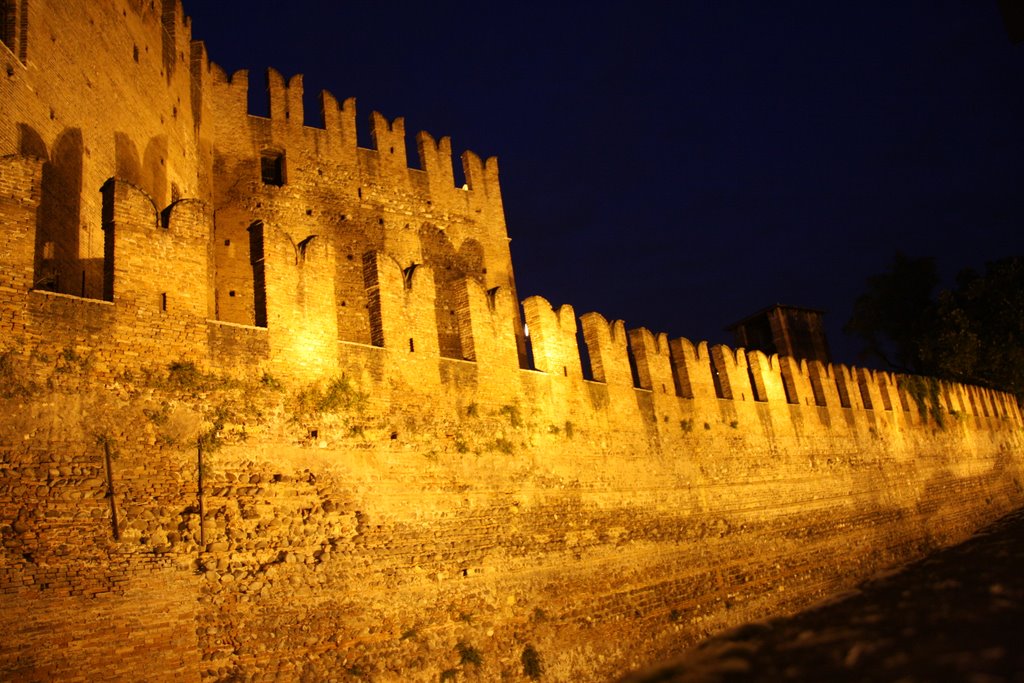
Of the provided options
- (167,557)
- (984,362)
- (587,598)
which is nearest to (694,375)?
(587,598)

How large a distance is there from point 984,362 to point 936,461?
8.40m

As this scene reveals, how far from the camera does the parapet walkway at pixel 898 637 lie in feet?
4.81

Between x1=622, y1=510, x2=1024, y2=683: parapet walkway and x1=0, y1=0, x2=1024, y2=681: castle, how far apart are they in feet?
19.1

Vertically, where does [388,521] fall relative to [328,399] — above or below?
below

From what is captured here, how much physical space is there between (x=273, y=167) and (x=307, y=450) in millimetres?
11417

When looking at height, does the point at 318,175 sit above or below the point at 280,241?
above

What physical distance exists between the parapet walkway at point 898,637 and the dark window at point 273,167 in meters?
16.9

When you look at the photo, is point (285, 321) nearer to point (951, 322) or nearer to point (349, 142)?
point (349, 142)

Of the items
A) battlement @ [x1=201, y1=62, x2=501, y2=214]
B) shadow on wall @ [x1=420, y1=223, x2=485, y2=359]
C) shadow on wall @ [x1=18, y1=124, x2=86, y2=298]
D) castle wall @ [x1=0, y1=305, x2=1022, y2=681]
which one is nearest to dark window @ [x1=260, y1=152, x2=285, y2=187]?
battlement @ [x1=201, y1=62, x2=501, y2=214]

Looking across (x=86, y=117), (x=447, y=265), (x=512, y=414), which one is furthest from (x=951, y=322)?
(x=86, y=117)

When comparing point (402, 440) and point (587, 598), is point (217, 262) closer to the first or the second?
point (402, 440)

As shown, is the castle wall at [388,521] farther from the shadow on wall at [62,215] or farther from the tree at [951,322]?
the tree at [951,322]

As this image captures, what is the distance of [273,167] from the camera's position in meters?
17.5

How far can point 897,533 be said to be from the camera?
53.2 feet
